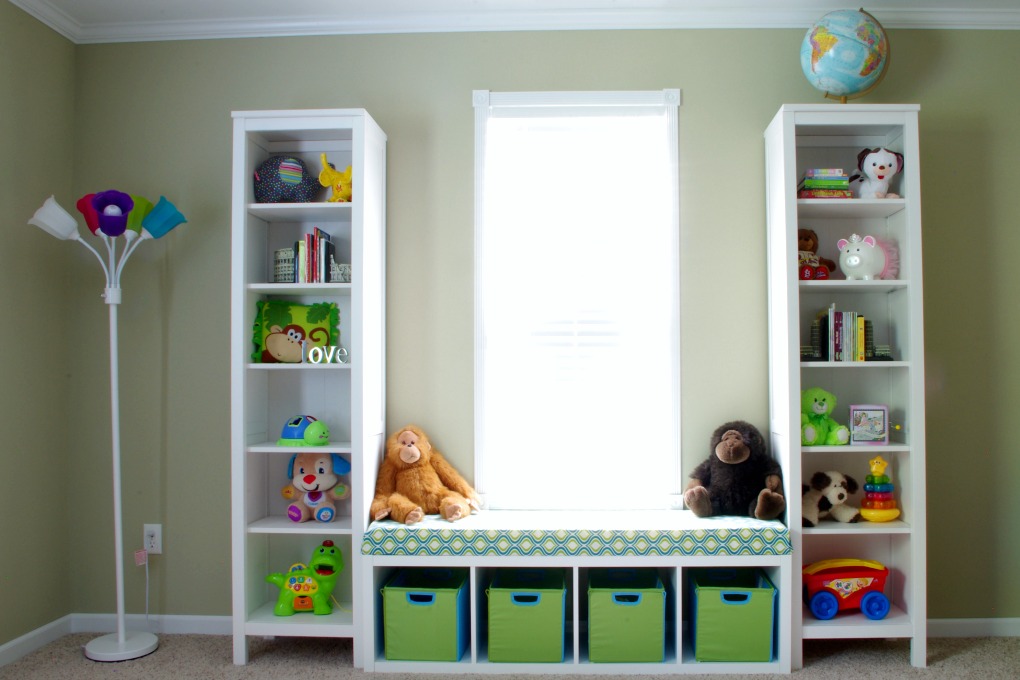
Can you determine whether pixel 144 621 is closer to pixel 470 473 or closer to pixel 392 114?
pixel 470 473

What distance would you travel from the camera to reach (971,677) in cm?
249

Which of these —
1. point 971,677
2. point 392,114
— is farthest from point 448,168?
point 971,677

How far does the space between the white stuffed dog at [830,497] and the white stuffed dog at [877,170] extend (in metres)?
1.02

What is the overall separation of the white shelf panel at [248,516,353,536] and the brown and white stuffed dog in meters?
0.12

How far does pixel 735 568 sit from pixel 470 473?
41.7 inches

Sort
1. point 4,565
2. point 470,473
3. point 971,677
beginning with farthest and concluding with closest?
point 470,473 < point 4,565 < point 971,677

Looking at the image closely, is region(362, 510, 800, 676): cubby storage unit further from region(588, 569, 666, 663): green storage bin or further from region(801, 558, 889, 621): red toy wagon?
region(801, 558, 889, 621): red toy wagon

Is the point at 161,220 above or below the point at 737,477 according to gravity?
above

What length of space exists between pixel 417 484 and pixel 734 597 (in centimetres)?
119

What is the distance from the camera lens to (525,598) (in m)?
2.62

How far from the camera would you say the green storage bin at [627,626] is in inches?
101

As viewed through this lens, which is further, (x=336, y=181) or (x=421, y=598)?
(x=336, y=181)

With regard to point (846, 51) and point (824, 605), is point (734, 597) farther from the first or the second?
point (846, 51)

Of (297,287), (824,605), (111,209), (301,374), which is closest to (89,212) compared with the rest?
(111,209)
